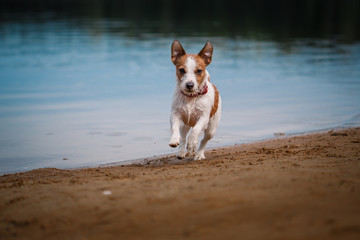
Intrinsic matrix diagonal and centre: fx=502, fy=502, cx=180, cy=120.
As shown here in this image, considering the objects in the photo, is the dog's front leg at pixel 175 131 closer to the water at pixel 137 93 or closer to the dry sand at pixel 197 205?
the dry sand at pixel 197 205

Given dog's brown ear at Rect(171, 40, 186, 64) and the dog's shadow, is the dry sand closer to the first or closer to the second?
the dog's shadow

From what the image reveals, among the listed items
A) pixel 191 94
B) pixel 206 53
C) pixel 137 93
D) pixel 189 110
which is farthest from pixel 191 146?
pixel 137 93

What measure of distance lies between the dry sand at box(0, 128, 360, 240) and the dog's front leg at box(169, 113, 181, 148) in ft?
2.16

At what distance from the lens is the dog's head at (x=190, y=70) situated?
7.00m

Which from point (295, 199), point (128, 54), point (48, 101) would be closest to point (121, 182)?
point (295, 199)

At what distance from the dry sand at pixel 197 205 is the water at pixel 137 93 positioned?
3.11 meters

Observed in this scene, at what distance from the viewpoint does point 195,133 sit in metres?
7.20

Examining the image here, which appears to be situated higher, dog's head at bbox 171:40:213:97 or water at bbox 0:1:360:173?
dog's head at bbox 171:40:213:97

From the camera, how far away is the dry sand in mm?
3818

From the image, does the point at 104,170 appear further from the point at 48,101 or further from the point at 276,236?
the point at 48,101

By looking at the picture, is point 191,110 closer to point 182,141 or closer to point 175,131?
point 175,131

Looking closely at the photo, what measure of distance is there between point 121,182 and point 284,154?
3.00m

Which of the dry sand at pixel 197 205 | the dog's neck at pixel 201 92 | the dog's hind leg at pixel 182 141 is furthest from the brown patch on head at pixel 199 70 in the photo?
the dry sand at pixel 197 205

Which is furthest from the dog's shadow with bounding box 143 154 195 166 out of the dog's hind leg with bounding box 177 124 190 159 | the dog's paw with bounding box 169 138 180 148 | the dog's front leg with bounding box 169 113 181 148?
the dog's paw with bounding box 169 138 180 148
